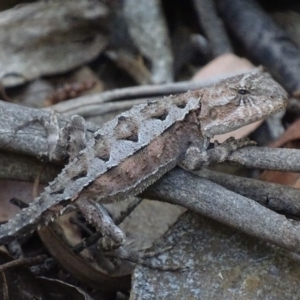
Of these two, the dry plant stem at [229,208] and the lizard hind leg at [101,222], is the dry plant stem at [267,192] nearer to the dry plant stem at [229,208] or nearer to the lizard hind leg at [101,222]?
the dry plant stem at [229,208]

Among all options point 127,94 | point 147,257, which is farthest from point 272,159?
point 127,94

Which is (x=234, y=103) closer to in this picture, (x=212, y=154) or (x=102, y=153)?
(x=212, y=154)

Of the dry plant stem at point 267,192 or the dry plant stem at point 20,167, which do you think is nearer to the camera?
the dry plant stem at point 267,192

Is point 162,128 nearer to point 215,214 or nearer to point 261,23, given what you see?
point 215,214

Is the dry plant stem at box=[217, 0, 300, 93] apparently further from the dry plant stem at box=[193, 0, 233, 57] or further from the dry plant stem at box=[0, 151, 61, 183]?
the dry plant stem at box=[0, 151, 61, 183]

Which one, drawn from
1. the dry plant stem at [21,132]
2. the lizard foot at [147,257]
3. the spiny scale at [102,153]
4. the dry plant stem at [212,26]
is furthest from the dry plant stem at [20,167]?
the dry plant stem at [212,26]

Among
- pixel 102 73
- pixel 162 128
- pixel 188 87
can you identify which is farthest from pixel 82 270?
pixel 102 73
